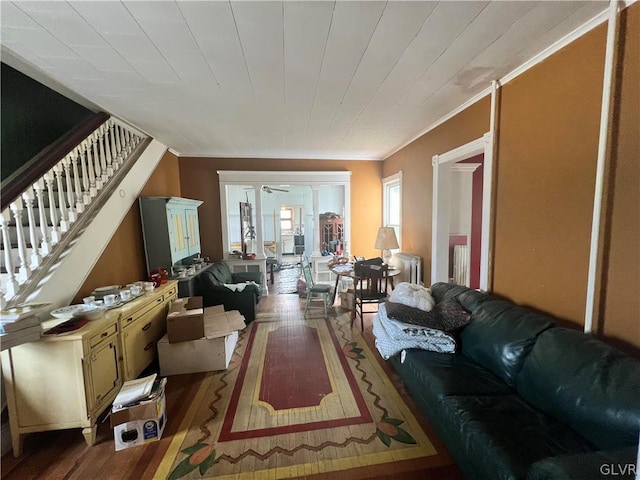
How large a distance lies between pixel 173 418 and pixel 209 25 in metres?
2.66

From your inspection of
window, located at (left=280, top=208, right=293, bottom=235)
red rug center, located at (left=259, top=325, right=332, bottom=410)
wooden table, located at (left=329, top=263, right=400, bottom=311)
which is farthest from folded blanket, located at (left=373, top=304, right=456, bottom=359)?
window, located at (left=280, top=208, right=293, bottom=235)

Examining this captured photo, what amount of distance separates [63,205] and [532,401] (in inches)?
146

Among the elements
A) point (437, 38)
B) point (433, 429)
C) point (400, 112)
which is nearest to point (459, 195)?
point (400, 112)

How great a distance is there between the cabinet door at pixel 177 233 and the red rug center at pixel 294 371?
1.66 m

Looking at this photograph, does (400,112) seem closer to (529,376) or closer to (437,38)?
(437,38)

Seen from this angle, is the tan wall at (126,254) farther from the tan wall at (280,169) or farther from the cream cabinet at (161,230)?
the tan wall at (280,169)

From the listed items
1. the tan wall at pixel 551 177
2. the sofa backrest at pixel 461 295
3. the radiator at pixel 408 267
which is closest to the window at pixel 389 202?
the radiator at pixel 408 267

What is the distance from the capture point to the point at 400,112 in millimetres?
2902

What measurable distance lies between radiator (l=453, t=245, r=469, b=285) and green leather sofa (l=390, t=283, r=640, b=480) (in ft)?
6.91

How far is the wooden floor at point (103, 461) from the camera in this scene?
158cm

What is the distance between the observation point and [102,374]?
1.95 meters

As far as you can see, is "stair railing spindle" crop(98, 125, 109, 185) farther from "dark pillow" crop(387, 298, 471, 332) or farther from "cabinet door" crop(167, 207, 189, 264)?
"dark pillow" crop(387, 298, 471, 332)

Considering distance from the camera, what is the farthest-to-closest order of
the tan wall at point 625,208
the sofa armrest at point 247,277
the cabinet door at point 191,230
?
the sofa armrest at point 247,277 → the cabinet door at point 191,230 → the tan wall at point 625,208

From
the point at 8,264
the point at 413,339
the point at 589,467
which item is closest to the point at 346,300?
the point at 413,339
